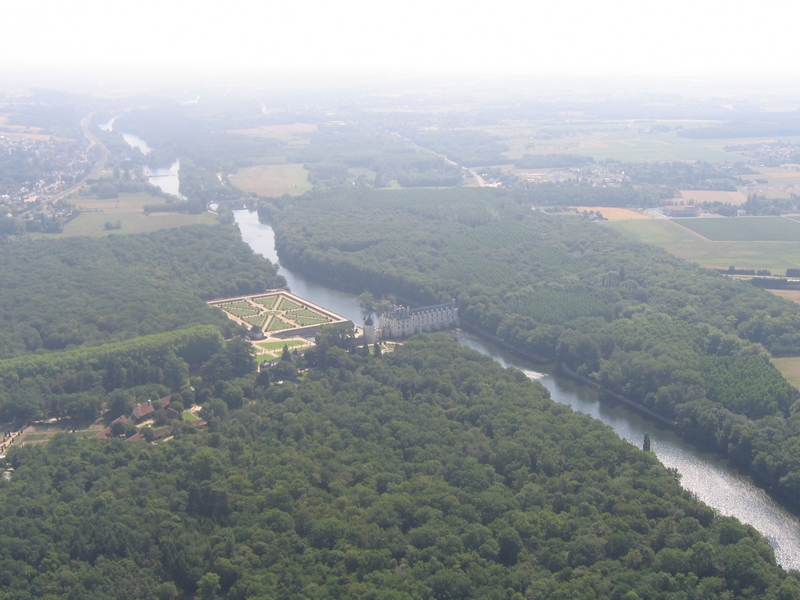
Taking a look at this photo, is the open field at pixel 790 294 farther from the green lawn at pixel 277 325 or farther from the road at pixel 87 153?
the road at pixel 87 153

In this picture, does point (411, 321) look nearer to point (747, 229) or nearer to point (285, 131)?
point (747, 229)

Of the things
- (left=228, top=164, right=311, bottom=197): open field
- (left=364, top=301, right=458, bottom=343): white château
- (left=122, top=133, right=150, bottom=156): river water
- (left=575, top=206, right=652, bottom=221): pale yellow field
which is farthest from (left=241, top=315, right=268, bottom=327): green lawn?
(left=122, top=133, right=150, bottom=156): river water

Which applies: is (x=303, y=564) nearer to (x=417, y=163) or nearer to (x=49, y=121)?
(x=417, y=163)

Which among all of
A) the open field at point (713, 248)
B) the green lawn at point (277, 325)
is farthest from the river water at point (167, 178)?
the open field at point (713, 248)

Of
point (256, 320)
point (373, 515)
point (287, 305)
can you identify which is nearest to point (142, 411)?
point (256, 320)

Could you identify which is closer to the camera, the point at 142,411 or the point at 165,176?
Result: the point at 142,411

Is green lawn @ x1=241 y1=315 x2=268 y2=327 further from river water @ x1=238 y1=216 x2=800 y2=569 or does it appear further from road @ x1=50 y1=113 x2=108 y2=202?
road @ x1=50 y1=113 x2=108 y2=202
